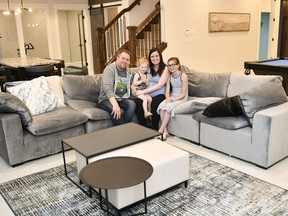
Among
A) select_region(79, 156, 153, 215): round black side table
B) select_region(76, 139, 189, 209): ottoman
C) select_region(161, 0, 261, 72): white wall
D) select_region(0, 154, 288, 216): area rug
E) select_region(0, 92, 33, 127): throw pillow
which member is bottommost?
select_region(0, 154, 288, 216): area rug

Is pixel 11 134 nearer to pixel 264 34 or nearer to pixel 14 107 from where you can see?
pixel 14 107

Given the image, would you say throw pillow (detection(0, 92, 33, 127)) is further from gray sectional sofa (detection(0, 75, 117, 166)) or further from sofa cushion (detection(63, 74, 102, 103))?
sofa cushion (detection(63, 74, 102, 103))

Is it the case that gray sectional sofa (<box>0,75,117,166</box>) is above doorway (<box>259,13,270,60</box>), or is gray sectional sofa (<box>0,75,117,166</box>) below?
below

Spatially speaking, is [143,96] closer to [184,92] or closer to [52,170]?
[184,92]

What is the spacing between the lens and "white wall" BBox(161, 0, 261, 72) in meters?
7.11

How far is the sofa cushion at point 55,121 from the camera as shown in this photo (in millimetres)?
3209

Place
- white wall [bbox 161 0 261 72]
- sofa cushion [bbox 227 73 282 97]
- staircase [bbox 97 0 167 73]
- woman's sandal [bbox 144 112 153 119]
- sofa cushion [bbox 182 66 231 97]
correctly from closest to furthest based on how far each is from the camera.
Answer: sofa cushion [bbox 227 73 282 97]
woman's sandal [bbox 144 112 153 119]
sofa cushion [bbox 182 66 231 97]
white wall [bbox 161 0 261 72]
staircase [bbox 97 0 167 73]

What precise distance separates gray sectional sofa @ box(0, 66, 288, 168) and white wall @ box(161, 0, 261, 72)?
3294 mm

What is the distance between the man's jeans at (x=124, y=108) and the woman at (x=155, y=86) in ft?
0.38

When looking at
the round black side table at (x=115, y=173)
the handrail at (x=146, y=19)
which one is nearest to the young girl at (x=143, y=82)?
the round black side table at (x=115, y=173)

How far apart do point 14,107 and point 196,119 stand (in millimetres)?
2018

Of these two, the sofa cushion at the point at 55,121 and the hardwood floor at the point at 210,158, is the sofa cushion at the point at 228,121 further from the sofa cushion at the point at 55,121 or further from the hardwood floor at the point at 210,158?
the sofa cushion at the point at 55,121

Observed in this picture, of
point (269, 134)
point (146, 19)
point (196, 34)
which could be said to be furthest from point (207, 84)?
point (196, 34)

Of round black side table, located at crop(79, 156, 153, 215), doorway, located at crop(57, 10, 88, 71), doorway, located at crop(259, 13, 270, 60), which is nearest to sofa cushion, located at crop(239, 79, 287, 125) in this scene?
round black side table, located at crop(79, 156, 153, 215)
